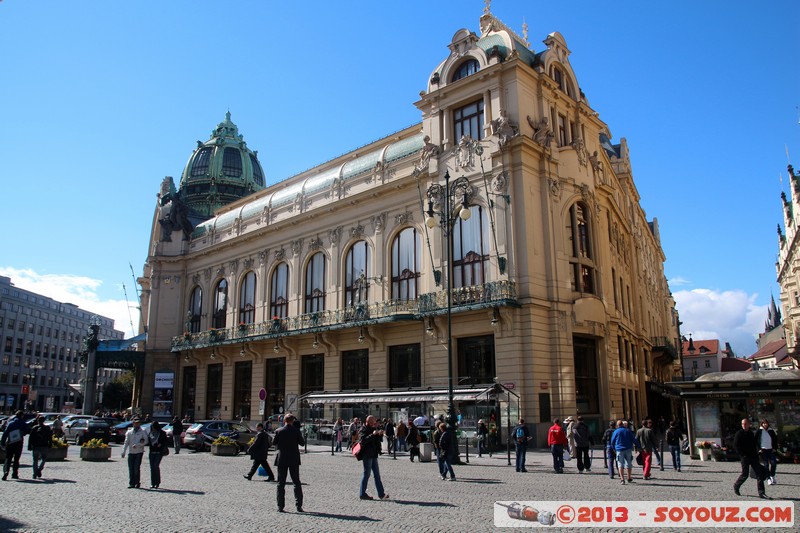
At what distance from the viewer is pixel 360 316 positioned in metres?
36.8

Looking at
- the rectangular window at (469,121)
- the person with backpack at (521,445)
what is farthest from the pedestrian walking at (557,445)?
the rectangular window at (469,121)

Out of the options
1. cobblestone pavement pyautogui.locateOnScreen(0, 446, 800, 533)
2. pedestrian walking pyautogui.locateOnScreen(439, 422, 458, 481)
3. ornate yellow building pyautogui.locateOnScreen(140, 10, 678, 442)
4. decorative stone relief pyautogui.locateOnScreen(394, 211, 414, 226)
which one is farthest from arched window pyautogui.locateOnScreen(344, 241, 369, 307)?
pedestrian walking pyautogui.locateOnScreen(439, 422, 458, 481)

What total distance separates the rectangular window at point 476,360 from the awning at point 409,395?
1277mm

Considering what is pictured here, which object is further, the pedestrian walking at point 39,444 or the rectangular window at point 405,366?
the rectangular window at point 405,366

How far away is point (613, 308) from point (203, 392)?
31.0m

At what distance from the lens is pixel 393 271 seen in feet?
123

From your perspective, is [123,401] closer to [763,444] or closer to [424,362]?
[424,362]

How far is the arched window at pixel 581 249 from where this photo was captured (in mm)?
33062

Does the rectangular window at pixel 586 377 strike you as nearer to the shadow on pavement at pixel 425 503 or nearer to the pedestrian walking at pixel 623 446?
the pedestrian walking at pixel 623 446

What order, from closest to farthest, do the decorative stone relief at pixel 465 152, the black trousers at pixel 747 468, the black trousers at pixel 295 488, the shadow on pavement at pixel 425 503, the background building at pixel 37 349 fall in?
the black trousers at pixel 295 488 → the shadow on pavement at pixel 425 503 → the black trousers at pixel 747 468 → the decorative stone relief at pixel 465 152 → the background building at pixel 37 349

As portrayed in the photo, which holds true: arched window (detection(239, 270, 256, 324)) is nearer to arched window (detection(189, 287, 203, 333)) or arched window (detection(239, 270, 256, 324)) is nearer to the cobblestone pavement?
arched window (detection(189, 287, 203, 333))

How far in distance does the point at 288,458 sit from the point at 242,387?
116ft

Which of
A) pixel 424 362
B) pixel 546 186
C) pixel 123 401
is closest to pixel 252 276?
pixel 424 362

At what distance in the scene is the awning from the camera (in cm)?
2809
